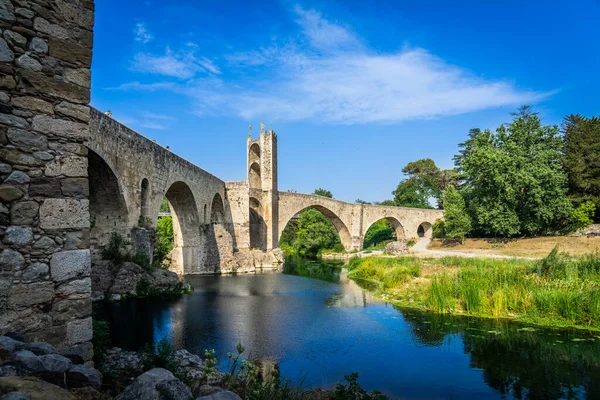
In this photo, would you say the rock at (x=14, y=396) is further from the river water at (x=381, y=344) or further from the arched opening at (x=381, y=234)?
the arched opening at (x=381, y=234)

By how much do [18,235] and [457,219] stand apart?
2598 centimetres

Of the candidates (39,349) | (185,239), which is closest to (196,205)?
(185,239)

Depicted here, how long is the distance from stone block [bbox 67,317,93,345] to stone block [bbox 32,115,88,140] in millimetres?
1470

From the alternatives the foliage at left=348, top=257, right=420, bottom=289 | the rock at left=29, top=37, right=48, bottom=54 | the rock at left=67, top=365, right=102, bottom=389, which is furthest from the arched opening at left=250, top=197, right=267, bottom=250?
the rock at left=67, top=365, right=102, bottom=389

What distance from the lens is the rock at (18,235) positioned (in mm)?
2852

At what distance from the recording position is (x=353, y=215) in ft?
123

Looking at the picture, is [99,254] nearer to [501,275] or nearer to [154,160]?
[154,160]

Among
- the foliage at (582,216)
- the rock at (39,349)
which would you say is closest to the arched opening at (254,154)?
the foliage at (582,216)

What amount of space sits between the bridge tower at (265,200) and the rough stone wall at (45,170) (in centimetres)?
2390

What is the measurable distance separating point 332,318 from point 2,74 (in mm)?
8827

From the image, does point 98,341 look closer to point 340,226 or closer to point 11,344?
point 11,344

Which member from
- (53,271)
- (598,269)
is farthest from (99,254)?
(598,269)

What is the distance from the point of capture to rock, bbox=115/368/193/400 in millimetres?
2180

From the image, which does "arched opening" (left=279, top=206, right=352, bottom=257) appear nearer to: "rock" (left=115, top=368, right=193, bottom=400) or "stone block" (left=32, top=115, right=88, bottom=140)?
"stone block" (left=32, top=115, right=88, bottom=140)
